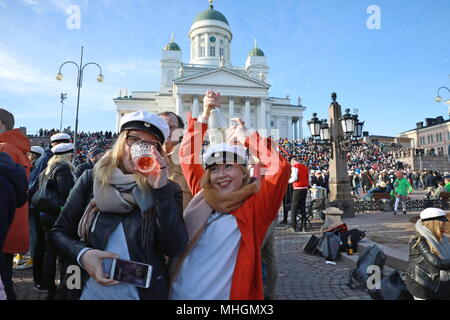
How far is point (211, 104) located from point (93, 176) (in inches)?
45.6

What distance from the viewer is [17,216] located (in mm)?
3105

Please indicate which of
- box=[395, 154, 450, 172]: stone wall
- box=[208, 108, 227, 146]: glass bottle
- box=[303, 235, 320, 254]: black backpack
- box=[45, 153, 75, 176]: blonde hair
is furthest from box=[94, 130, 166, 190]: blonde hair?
box=[395, 154, 450, 172]: stone wall

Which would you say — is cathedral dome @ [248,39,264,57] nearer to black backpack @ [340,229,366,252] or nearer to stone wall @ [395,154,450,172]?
stone wall @ [395,154,450,172]

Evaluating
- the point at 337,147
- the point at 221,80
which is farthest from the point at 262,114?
the point at 337,147

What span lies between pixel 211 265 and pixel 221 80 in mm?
54990

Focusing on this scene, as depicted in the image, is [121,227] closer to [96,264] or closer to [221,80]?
[96,264]

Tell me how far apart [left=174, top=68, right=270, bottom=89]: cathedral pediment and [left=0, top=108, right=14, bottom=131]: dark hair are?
2054 inches

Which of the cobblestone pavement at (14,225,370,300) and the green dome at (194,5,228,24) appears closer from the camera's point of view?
the cobblestone pavement at (14,225,370,300)

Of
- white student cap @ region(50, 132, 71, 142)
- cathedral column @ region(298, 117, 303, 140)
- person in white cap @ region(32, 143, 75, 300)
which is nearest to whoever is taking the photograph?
person in white cap @ region(32, 143, 75, 300)

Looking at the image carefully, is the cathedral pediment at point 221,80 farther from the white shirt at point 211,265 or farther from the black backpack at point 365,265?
the white shirt at point 211,265

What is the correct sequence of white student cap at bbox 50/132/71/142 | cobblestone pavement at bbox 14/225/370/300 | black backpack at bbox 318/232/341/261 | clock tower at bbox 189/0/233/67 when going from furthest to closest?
clock tower at bbox 189/0/233/67 < black backpack at bbox 318/232/341/261 < white student cap at bbox 50/132/71/142 < cobblestone pavement at bbox 14/225/370/300

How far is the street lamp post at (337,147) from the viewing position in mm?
10102

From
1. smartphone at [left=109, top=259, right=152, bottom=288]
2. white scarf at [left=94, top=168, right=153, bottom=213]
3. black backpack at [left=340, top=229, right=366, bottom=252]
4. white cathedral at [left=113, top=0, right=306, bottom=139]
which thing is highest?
white cathedral at [left=113, top=0, right=306, bottom=139]

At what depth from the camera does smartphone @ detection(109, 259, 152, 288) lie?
153 centimetres
